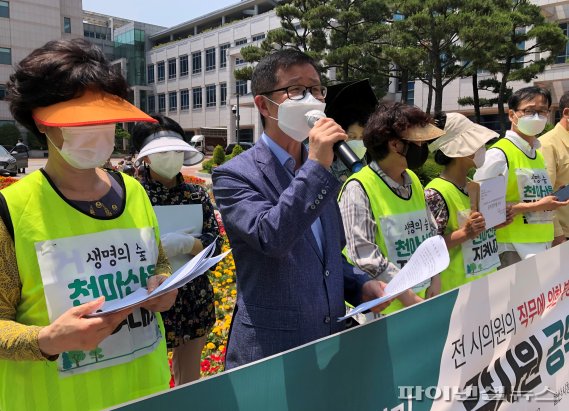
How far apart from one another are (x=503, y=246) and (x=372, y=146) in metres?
1.55

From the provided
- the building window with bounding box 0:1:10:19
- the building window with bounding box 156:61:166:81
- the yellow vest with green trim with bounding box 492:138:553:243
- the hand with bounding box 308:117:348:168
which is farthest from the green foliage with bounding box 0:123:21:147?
the hand with bounding box 308:117:348:168

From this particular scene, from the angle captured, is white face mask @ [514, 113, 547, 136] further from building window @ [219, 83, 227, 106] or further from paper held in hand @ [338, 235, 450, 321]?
building window @ [219, 83, 227, 106]

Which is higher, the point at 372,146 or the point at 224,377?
the point at 372,146

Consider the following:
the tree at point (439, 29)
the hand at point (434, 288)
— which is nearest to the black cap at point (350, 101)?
the hand at point (434, 288)

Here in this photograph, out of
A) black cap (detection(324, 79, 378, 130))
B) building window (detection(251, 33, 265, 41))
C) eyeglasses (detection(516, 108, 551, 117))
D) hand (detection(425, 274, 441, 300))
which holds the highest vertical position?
building window (detection(251, 33, 265, 41))

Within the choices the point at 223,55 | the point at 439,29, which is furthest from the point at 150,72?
the point at 439,29

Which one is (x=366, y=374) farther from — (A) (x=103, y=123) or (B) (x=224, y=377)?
(A) (x=103, y=123)

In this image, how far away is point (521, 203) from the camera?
11.4ft

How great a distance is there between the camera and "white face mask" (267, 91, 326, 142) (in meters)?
1.74

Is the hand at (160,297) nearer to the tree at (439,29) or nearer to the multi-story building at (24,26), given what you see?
the tree at (439,29)

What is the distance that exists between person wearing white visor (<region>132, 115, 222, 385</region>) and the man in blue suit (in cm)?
90

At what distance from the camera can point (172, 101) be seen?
57.8m

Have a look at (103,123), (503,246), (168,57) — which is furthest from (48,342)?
(168,57)

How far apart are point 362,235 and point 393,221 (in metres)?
0.20
